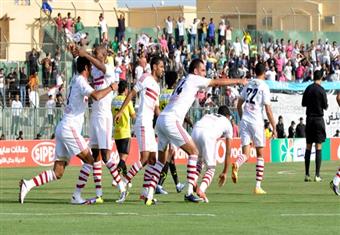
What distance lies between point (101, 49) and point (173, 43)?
32804 millimetres

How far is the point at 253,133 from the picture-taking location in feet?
77.6

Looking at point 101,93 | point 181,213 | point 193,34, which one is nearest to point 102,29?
point 193,34

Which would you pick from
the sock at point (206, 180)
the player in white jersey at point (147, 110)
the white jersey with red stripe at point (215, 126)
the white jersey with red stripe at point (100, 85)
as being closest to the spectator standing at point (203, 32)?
the white jersey with red stripe at point (100, 85)

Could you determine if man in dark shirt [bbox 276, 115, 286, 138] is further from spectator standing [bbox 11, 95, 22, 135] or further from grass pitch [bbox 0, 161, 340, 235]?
grass pitch [bbox 0, 161, 340, 235]

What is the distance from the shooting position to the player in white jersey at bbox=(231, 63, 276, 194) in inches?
911

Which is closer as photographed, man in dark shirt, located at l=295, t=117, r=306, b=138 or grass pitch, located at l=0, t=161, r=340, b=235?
grass pitch, located at l=0, t=161, r=340, b=235

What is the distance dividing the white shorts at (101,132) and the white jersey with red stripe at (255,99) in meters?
3.63

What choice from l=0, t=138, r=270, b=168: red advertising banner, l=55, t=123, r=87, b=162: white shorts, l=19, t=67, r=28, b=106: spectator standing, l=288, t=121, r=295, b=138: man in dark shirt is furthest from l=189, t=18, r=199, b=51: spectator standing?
l=55, t=123, r=87, b=162: white shorts

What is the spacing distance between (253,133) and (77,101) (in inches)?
218

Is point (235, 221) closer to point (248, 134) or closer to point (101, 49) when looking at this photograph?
point (101, 49)

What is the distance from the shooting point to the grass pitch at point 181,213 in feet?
47.8

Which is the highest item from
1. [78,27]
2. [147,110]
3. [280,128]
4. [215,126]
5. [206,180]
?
[78,27]

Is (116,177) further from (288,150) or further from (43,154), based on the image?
Result: (288,150)

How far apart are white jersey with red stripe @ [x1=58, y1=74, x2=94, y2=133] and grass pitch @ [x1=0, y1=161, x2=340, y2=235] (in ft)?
4.56
